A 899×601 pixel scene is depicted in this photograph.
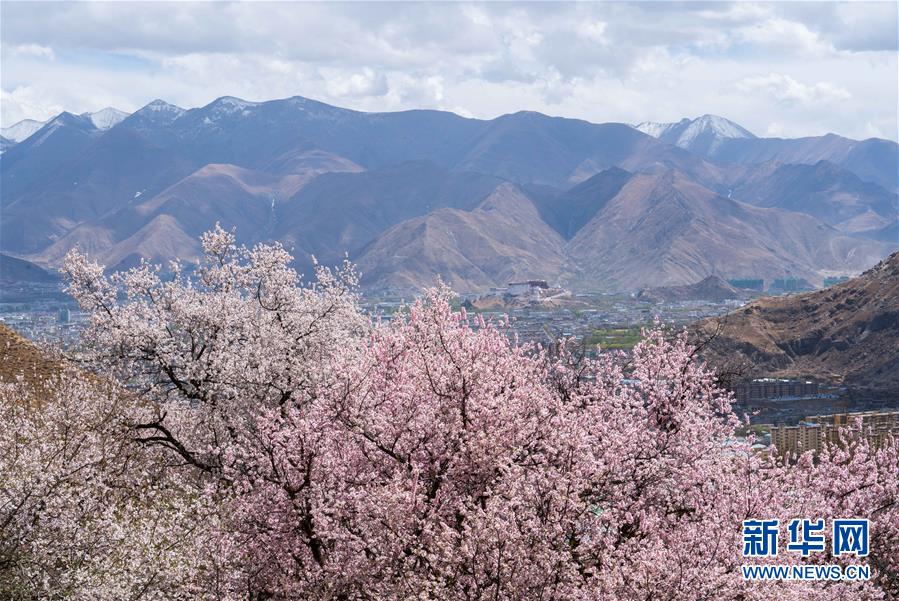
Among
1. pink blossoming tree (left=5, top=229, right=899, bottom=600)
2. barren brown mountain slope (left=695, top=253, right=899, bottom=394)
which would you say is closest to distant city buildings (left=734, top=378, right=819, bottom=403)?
barren brown mountain slope (left=695, top=253, right=899, bottom=394)

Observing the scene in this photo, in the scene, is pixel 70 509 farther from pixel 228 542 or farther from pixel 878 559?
pixel 878 559

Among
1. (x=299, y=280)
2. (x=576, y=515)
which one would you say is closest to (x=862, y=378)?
(x=299, y=280)

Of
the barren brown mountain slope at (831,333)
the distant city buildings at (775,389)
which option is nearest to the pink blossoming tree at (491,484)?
the distant city buildings at (775,389)

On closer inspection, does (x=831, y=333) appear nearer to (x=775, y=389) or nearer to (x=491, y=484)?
(x=775, y=389)

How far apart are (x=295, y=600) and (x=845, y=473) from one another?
38.6 ft

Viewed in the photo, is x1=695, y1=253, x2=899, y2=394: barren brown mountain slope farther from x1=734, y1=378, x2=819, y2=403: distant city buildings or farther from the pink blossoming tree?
the pink blossoming tree

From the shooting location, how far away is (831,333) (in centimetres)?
14050

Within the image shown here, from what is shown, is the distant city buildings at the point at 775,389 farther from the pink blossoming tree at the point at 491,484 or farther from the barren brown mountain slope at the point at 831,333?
the pink blossoming tree at the point at 491,484

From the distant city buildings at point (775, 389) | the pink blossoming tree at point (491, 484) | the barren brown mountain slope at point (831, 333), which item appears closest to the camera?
the pink blossoming tree at point (491, 484)

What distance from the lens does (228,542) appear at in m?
20.7

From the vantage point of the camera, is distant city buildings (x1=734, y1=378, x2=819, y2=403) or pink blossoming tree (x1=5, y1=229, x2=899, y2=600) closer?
pink blossoming tree (x1=5, y1=229, x2=899, y2=600)

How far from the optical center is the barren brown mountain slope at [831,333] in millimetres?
128000

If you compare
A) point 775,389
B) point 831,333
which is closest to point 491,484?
point 775,389

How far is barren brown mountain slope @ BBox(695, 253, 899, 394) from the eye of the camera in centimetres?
12800
